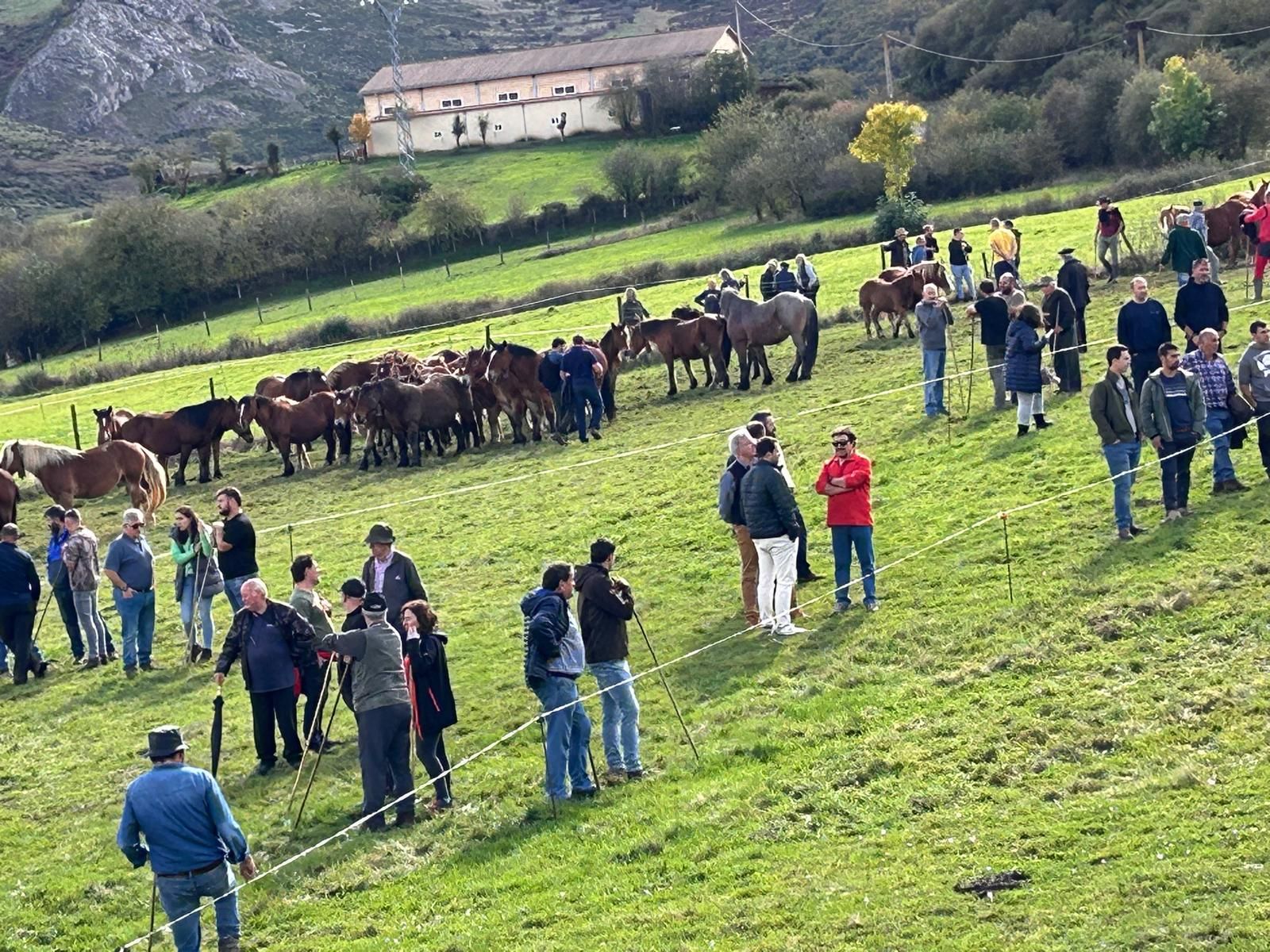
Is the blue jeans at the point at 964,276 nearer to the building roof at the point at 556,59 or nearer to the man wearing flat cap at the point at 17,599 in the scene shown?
the man wearing flat cap at the point at 17,599

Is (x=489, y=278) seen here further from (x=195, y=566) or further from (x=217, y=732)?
(x=217, y=732)

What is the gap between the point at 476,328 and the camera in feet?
155

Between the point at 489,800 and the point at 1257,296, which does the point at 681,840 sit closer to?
the point at 489,800

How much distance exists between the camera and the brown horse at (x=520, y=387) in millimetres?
29531

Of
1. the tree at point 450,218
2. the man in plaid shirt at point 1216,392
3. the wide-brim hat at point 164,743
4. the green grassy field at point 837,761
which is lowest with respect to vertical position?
the green grassy field at point 837,761

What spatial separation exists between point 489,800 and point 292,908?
2056mm

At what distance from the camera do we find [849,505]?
53.2 feet

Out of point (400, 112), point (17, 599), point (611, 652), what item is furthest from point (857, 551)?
point (400, 112)

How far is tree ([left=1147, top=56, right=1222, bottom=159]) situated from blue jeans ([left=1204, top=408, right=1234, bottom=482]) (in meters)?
41.4

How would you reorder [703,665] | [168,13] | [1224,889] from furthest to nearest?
[168,13], [703,665], [1224,889]

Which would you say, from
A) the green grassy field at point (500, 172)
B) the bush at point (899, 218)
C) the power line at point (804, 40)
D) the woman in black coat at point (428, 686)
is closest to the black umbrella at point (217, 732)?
the woman in black coat at point (428, 686)

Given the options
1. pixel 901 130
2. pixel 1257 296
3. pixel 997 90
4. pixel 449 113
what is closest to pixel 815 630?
pixel 1257 296

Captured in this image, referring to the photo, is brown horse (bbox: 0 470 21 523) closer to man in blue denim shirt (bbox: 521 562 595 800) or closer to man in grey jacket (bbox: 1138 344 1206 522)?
man in blue denim shirt (bbox: 521 562 595 800)

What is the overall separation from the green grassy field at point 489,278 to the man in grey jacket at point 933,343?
73.2 ft
